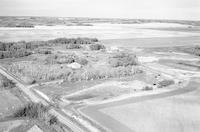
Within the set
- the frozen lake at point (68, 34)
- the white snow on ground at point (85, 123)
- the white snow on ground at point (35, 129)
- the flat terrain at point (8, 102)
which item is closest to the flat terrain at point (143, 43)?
the frozen lake at point (68, 34)

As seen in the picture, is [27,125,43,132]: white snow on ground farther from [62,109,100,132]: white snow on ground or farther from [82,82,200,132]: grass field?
[82,82,200,132]: grass field

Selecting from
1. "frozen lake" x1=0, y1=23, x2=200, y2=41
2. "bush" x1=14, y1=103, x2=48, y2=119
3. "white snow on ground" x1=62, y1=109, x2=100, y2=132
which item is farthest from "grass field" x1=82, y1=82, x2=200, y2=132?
"frozen lake" x1=0, y1=23, x2=200, y2=41

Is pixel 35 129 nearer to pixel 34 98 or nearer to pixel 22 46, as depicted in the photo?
pixel 34 98

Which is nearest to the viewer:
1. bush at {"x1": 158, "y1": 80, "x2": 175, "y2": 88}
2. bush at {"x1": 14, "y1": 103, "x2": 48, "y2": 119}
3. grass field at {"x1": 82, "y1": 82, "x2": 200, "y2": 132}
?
grass field at {"x1": 82, "y1": 82, "x2": 200, "y2": 132}

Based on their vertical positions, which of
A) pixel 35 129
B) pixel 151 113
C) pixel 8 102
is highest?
pixel 35 129

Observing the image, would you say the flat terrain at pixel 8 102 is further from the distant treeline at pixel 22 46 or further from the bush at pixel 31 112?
the distant treeline at pixel 22 46

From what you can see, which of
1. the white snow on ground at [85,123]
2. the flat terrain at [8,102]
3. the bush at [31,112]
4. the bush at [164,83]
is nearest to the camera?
Result: the white snow on ground at [85,123]

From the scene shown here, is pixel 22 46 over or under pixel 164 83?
over

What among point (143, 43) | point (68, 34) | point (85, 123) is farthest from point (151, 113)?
point (68, 34)

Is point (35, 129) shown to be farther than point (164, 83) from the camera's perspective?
No

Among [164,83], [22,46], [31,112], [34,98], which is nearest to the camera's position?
[31,112]

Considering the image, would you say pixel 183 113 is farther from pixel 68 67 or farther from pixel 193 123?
pixel 68 67
